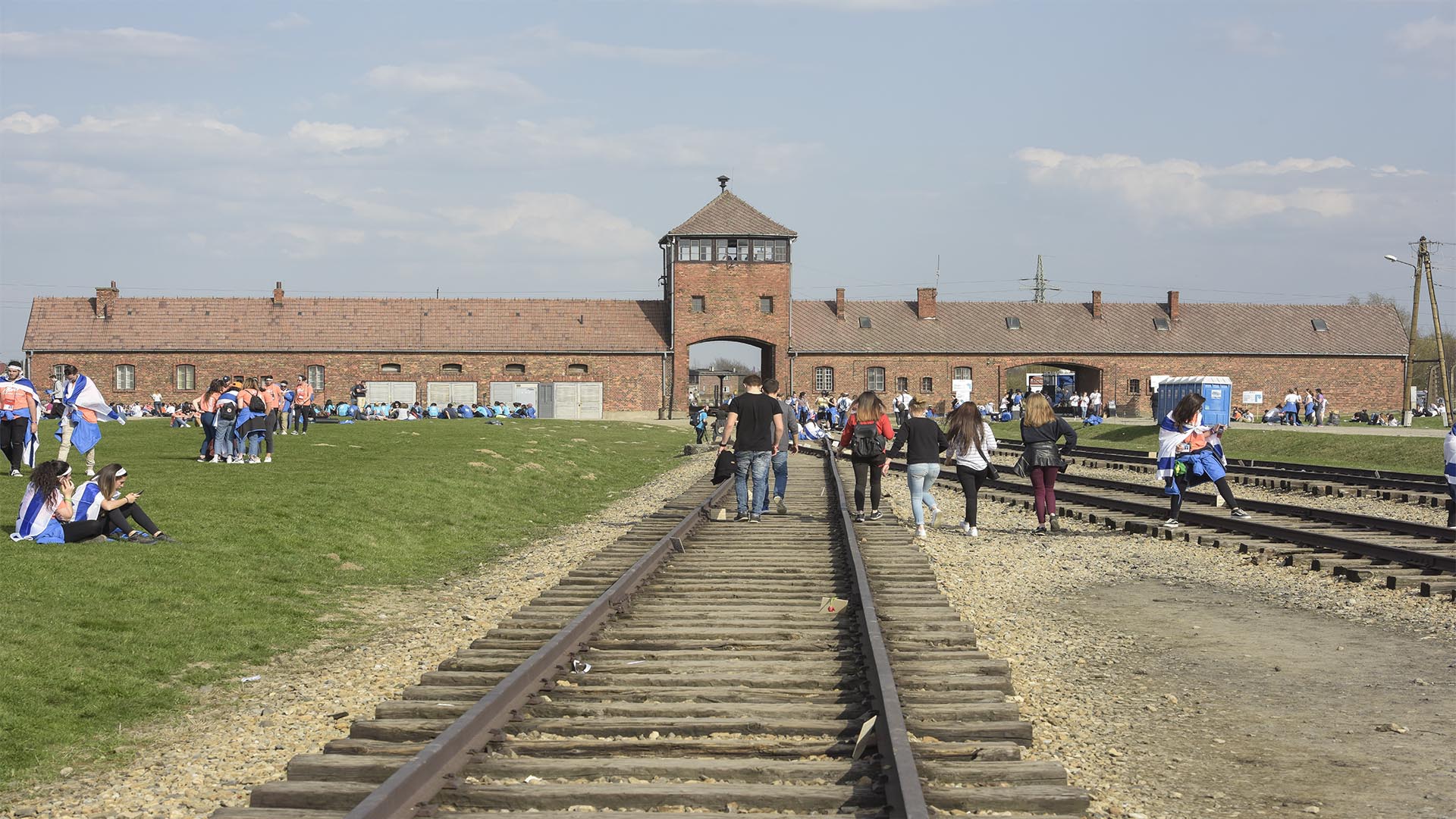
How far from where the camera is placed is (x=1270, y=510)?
16.9m

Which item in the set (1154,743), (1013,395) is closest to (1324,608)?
(1154,743)

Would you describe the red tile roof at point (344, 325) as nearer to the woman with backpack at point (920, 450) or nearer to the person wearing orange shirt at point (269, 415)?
the person wearing orange shirt at point (269, 415)

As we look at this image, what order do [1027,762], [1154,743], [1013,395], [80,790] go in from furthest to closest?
[1013,395] → [1154,743] → [80,790] → [1027,762]

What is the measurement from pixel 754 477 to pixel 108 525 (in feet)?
22.6

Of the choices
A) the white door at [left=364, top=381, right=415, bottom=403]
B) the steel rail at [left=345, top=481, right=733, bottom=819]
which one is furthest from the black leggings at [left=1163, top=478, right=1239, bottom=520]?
the white door at [left=364, top=381, right=415, bottom=403]

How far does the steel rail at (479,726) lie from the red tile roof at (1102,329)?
193 ft

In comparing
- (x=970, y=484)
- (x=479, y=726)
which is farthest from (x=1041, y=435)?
(x=479, y=726)

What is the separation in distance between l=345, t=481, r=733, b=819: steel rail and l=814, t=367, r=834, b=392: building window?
56.8 metres

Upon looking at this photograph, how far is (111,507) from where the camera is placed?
12039 millimetres

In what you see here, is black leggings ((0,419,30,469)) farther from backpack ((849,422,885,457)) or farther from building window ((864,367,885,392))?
building window ((864,367,885,392))

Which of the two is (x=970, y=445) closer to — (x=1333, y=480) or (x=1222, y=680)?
(x=1222, y=680)

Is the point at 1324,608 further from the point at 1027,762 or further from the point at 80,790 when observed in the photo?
the point at 80,790

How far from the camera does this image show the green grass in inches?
295

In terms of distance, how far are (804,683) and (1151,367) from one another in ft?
216
